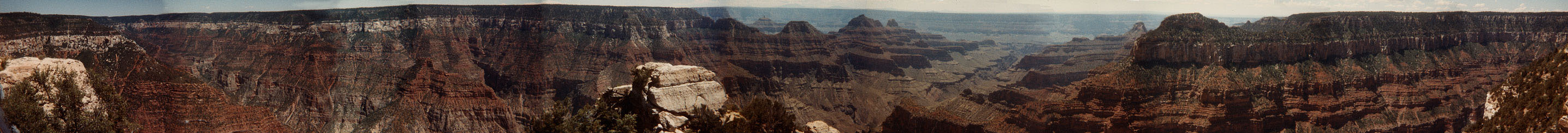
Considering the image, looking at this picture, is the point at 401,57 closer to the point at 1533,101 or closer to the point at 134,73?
the point at 134,73

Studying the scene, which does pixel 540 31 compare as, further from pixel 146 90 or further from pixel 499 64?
pixel 146 90

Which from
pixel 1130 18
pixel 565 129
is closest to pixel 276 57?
A: pixel 565 129

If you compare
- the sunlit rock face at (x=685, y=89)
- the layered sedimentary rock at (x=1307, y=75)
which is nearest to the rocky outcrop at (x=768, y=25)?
the layered sedimentary rock at (x=1307, y=75)

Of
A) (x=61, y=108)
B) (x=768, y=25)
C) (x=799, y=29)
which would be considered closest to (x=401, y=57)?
(x=61, y=108)

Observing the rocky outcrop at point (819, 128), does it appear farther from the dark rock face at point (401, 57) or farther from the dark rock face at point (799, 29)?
the dark rock face at point (799, 29)

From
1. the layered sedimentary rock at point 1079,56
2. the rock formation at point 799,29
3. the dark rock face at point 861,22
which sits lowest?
the layered sedimentary rock at point 1079,56
